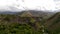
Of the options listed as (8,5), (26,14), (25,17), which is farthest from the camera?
(8,5)

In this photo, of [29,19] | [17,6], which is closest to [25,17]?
[29,19]

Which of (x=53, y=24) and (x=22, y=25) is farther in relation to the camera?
(x=53, y=24)

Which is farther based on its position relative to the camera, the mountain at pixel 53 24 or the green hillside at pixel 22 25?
the mountain at pixel 53 24

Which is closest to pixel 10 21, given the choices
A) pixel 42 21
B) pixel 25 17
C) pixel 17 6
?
pixel 25 17

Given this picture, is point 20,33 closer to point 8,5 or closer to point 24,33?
point 24,33

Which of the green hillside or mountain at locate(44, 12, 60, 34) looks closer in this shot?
the green hillside

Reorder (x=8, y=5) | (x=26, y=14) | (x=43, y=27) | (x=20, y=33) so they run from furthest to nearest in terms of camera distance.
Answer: (x=8, y=5) < (x=26, y=14) < (x=43, y=27) < (x=20, y=33)

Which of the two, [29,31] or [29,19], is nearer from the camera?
[29,31]

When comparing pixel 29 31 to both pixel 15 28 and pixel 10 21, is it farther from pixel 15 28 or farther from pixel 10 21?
pixel 10 21
